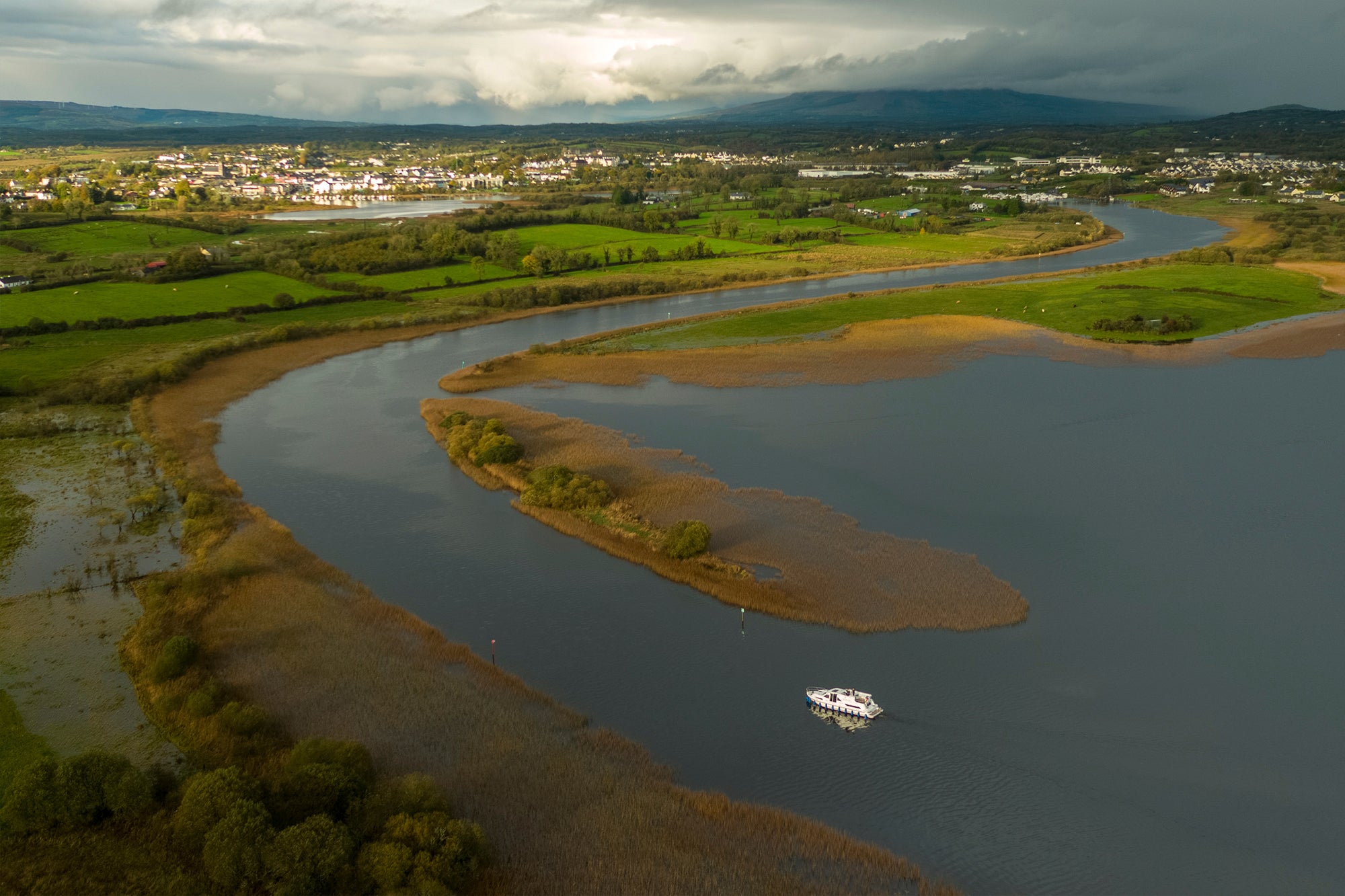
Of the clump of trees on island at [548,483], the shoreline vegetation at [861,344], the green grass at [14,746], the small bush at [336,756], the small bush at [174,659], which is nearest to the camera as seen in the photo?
the small bush at [336,756]

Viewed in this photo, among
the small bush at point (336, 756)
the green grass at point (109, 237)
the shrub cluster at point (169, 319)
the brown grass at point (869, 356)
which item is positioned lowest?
the small bush at point (336, 756)

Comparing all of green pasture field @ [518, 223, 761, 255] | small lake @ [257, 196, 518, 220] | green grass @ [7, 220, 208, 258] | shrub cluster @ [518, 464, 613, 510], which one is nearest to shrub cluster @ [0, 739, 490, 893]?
shrub cluster @ [518, 464, 613, 510]

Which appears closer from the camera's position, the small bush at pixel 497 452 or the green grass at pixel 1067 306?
the small bush at pixel 497 452

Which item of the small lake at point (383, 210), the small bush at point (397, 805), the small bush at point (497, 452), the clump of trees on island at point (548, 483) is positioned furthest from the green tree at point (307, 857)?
the small lake at point (383, 210)

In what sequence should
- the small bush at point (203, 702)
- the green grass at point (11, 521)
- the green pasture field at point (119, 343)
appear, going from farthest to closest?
the green pasture field at point (119, 343) → the green grass at point (11, 521) → the small bush at point (203, 702)

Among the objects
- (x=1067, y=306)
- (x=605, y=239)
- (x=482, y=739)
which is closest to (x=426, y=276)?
(x=605, y=239)

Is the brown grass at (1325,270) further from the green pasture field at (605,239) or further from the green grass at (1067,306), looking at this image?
the green pasture field at (605,239)
